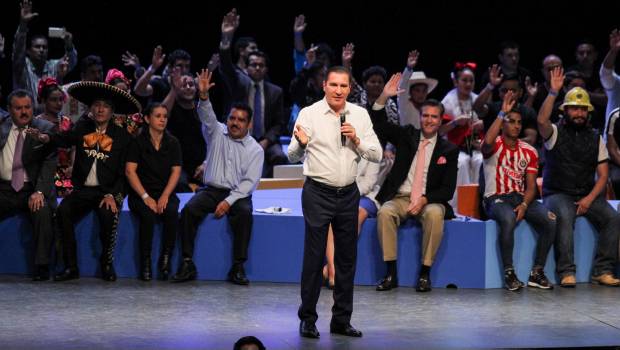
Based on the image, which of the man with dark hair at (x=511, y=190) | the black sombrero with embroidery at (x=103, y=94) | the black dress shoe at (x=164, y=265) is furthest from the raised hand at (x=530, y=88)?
the black dress shoe at (x=164, y=265)

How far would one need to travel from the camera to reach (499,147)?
296 inches

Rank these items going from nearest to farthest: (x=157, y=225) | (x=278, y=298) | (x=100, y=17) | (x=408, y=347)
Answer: (x=408, y=347)
(x=278, y=298)
(x=157, y=225)
(x=100, y=17)

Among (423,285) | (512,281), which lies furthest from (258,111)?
(512,281)

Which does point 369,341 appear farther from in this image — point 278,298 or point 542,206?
point 542,206

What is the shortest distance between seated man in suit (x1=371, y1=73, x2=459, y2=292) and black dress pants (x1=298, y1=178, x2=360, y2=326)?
4.61 ft

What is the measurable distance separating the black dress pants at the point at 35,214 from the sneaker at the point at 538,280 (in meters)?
3.23

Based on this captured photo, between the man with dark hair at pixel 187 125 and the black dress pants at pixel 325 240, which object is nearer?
the black dress pants at pixel 325 240

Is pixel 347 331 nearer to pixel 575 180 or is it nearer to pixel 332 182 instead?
pixel 332 182

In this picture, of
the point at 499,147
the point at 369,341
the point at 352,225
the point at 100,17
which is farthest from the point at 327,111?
the point at 100,17

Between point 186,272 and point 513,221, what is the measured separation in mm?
2208

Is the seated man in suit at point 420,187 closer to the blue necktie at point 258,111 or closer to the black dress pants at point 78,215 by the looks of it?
the black dress pants at point 78,215

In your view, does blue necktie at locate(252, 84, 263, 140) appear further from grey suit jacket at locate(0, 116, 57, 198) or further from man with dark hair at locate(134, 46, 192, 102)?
grey suit jacket at locate(0, 116, 57, 198)

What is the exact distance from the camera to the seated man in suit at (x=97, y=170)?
7.19 m

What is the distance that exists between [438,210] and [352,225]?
1.54 meters
